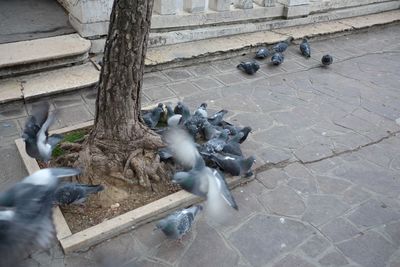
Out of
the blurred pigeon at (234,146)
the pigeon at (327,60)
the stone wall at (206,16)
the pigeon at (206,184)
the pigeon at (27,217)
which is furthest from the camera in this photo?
the pigeon at (327,60)

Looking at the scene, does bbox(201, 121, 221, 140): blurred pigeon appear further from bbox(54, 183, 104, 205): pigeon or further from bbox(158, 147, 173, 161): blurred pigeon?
bbox(54, 183, 104, 205): pigeon

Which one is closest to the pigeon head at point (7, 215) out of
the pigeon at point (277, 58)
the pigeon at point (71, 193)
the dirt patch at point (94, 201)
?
the pigeon at point (71, 193)

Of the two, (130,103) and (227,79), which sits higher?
(130,103)

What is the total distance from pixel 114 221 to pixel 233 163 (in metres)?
1.14

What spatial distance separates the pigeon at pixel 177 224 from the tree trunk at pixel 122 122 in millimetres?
525

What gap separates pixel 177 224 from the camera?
292 cm

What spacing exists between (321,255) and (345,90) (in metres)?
3.27

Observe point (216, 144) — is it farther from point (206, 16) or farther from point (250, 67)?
point (206, 16)

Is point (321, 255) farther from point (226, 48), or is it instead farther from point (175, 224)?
point (226, 48)

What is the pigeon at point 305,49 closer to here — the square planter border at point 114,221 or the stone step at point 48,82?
the stone step at point 48,82

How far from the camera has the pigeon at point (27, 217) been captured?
239 cm

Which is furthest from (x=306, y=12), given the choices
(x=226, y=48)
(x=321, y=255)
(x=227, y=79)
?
(x=321, y=255)

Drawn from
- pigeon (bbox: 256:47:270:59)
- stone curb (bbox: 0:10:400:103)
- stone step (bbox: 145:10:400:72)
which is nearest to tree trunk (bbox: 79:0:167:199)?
stone curb (bbox: 0:10:400:103)

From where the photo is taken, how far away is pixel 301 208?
3.47 m
